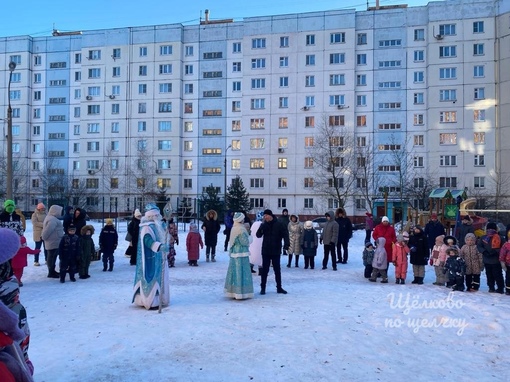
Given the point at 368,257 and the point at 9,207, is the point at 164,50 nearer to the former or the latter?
the point at 9,207

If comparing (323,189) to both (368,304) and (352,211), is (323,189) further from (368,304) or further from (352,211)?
(368,304)

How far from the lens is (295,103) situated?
52438 millimetres

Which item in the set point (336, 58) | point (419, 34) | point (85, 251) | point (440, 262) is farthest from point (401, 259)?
point (419, 34)

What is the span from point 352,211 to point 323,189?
13.2ft

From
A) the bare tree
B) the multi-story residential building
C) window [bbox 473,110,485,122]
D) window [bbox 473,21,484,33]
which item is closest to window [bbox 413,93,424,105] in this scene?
the multi-story residential building

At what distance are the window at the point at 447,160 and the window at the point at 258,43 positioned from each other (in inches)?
900

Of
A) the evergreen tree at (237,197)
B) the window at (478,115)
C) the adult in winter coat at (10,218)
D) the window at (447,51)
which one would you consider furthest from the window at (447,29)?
the adult in winter coat at (10,218)

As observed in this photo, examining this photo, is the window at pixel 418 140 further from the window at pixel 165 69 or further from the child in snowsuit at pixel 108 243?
the child in snowsuit at pixel 108 243

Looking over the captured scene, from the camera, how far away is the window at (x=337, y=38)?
51625 millimetres

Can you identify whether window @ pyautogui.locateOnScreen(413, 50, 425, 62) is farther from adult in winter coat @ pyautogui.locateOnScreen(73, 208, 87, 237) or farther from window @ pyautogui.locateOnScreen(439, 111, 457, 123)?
adult in winter coat @ pyautogui.locateOnScreen(73, 208, 87, 237)

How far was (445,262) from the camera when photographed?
11.1m

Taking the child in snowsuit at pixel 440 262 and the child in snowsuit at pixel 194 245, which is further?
the child in snowsuit at pixel 194 245

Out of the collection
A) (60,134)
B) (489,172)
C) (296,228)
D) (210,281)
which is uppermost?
(60,134)

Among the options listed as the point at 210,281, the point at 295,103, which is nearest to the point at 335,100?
the point at 295,103
